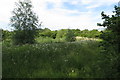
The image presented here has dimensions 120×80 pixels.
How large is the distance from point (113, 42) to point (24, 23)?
15.2 meters

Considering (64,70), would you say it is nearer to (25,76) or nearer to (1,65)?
(25,76)

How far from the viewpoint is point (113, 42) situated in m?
4.37

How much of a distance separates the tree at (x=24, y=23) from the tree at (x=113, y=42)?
47.0 feet

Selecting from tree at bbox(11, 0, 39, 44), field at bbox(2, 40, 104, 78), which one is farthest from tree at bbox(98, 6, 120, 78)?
tree at bbox(11, 0, 39, 44)

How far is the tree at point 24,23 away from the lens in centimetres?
1809

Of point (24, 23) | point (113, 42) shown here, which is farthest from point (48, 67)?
point (24, 23)

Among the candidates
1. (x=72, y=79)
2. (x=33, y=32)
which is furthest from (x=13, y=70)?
(x=33, y=32)

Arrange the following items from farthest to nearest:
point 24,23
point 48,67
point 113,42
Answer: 1. point 24,23
2. point 48,67
3. point 113,42

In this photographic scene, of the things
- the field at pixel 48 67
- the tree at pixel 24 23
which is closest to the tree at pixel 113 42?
the field at pixel 48 67

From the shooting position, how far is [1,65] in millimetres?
5785

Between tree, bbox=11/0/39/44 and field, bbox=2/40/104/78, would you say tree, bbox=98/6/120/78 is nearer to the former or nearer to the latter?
field, bbox=2/40/104/78

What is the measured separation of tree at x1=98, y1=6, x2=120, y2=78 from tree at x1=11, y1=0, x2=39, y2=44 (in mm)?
14327

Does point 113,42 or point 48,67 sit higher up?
point 113,42

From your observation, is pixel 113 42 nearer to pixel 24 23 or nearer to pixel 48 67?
pixel 48 67
